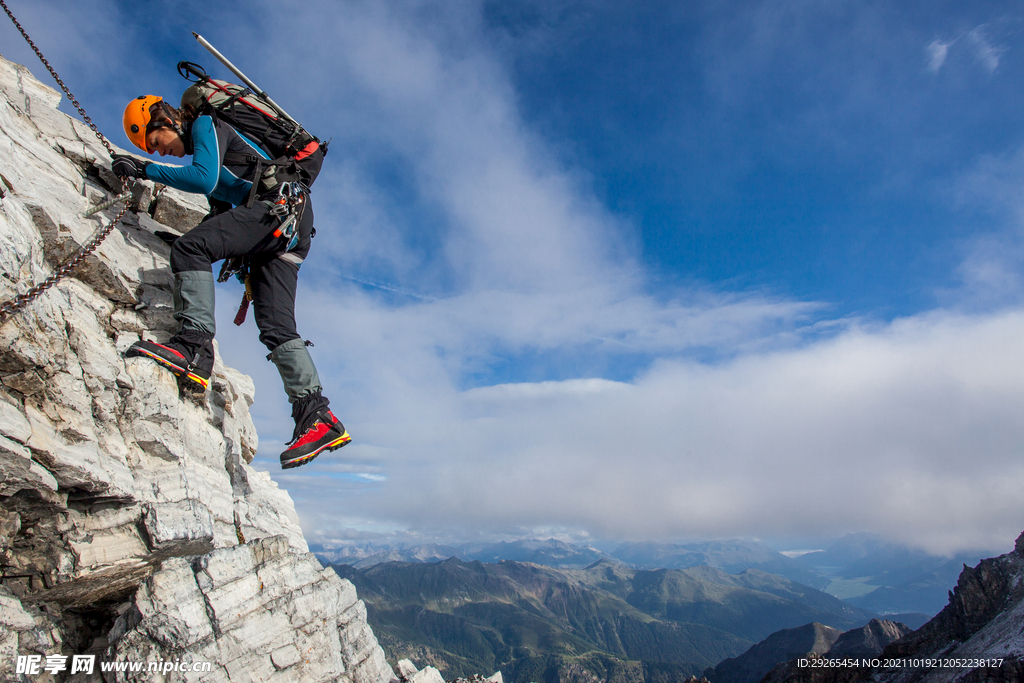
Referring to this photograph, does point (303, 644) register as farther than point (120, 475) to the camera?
Yes

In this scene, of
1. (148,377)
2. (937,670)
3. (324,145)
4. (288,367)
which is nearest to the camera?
(288,367)

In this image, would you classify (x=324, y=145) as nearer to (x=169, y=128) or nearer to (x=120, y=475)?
(x=169, y=128)

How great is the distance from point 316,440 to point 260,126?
6201 mm

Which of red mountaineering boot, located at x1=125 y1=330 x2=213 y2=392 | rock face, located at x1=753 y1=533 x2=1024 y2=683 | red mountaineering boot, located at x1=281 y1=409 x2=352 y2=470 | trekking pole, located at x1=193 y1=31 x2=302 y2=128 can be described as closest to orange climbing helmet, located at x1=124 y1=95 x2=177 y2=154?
trekking pole, located at x1=193 y1=31 x2=302 y2=128

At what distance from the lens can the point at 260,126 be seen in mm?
9242

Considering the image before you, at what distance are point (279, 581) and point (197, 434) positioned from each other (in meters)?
3.82

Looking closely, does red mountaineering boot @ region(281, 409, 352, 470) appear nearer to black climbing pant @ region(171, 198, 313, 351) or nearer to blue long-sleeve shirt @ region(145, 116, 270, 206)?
black climbing pant @ region(171, 198, 313, 351)

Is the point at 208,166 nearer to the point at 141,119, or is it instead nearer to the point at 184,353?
the point at 141,119

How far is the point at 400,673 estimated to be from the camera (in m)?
17.3

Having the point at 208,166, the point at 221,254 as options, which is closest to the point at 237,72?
the point at 208,166

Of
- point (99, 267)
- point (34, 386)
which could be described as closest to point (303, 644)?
point (34, 386)

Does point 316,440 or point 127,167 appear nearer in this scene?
point 316,440

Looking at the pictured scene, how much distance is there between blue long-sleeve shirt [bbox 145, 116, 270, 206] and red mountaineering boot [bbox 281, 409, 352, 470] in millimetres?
4469

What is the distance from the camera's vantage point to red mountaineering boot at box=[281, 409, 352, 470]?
26.4ft
